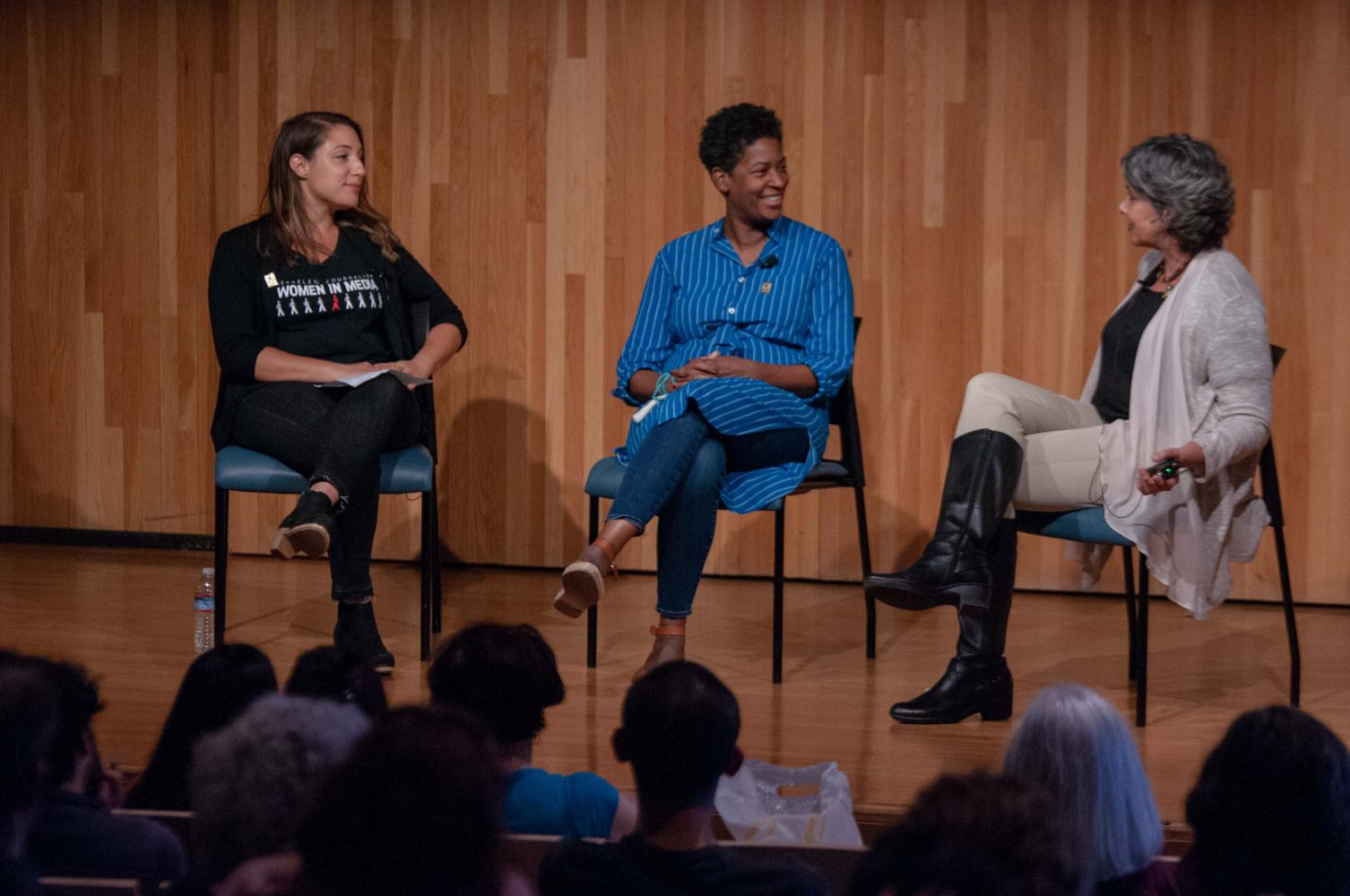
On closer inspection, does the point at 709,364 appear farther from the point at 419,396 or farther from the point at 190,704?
the point at 190,704

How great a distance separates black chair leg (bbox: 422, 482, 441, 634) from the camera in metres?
3.68

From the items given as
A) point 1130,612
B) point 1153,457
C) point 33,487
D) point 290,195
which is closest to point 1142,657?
point 1153,457

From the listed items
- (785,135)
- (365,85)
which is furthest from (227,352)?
(785,135)

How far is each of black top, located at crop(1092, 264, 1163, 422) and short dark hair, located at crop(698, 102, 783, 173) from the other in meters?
0.86

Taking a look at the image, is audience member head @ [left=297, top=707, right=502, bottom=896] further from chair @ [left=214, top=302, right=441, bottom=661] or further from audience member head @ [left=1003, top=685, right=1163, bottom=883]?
chair @ [left=214, top=302, right=441, bottom=661]

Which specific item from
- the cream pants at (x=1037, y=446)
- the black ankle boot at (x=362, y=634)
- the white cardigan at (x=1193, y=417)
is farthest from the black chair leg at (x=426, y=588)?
the white cardigan at (x=1193, y=417)

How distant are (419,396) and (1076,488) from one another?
5.03 ft

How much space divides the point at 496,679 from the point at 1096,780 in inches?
26.0

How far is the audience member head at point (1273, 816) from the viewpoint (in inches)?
54.8

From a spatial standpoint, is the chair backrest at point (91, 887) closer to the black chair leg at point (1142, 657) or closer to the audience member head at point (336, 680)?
the audience member head at point (336, 680)

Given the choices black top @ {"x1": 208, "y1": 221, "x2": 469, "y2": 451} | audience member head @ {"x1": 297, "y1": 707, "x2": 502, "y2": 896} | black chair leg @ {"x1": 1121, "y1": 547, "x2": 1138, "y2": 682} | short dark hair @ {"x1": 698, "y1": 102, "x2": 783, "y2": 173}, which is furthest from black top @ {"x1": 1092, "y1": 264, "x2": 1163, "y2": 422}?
audience member head @ {"x1": 297, "y1": 707, "x2": 502, "y2": 896}

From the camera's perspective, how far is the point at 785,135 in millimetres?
4496

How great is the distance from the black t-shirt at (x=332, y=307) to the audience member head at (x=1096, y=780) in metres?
2.47

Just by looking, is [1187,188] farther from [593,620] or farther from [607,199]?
[607,199]
